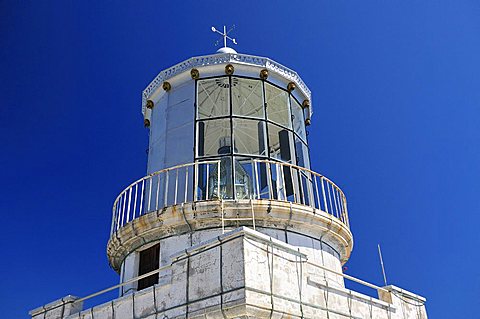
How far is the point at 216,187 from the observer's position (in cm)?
1199

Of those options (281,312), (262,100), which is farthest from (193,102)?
(281,312)

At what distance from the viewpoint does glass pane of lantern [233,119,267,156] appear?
12.8m

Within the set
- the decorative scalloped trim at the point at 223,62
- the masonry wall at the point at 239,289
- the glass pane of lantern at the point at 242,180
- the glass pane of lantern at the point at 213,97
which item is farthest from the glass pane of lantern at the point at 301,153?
the masonry wall at the point at 239,289

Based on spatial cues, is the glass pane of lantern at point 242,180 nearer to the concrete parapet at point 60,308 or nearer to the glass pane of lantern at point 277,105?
the glass pane of lantern at point 277,105

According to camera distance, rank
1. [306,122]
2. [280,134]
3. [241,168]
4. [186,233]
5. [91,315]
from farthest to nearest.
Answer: [306,122], [280,134], [241,168], [186,233], [91,315]

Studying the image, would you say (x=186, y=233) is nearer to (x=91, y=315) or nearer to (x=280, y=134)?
(x=91, y=315)

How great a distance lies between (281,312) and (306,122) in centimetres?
807

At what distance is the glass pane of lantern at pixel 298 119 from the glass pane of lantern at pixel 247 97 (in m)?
1.16

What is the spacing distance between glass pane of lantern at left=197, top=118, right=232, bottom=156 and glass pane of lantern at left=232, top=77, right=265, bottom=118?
0.58 meters

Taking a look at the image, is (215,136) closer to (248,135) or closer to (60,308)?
(248,135)

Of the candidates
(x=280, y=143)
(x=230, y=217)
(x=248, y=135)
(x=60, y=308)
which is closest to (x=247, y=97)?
(x=248, y=135)

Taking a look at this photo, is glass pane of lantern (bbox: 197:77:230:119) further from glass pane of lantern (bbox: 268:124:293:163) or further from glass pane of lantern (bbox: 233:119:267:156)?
glass pane of lantern (bbox: 268:124:293:163)

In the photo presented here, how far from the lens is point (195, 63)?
13.3m

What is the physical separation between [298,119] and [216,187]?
3.62m
